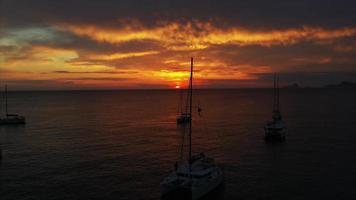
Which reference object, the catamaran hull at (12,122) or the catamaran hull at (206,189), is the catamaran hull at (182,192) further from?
the catamaran hull at (12,122)

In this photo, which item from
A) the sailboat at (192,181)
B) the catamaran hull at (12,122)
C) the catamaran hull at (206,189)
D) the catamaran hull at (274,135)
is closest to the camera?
the sailboat at (192,181)

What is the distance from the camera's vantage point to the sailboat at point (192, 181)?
1475 inches

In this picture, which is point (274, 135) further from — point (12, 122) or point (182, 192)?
point (12, 122)

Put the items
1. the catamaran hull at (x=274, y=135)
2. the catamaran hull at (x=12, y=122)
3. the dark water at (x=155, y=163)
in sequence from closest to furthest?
the dark water at (x=155, y=163)
the catamaran hull at (x=274, y=135)
the catamaran hull at (x=12, y=122)

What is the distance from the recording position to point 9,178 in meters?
49.4

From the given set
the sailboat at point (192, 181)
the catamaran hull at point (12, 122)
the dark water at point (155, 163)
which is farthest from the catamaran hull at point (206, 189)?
the catamaran hull at point (12, 122)

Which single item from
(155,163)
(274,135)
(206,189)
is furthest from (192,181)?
(274,135)

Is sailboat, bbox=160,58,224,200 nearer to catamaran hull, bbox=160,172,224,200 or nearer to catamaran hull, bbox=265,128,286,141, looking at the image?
catamaran hull, bbox=160,172,224,200

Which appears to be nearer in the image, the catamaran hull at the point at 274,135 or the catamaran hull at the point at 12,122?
the catamaran hull at the point at 274,135

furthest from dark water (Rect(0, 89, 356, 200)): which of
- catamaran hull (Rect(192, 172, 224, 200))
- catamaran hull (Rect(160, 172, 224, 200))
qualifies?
catamaran hull (Rect(160, 172, 224, 200))

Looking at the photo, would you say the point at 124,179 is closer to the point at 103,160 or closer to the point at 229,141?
the point at 103,160

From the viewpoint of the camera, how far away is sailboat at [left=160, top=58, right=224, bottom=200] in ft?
123

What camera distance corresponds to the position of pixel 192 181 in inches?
1543

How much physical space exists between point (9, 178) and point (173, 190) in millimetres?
29024
